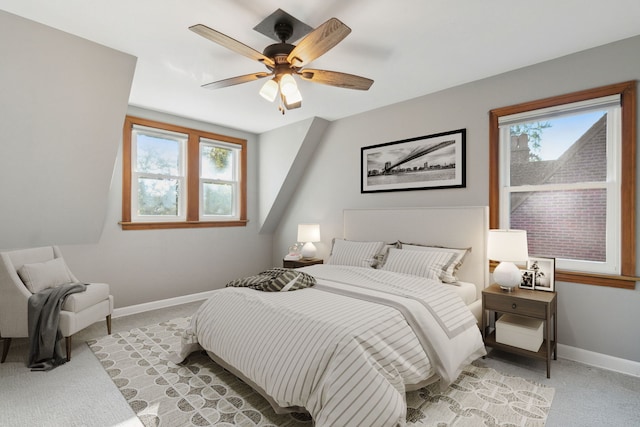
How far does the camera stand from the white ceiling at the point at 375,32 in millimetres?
2004

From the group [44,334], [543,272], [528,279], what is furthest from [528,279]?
[44,334]

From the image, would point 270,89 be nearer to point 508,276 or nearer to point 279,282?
point 279,282

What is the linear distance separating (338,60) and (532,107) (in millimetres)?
1795

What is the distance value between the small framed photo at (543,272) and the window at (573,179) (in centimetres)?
19

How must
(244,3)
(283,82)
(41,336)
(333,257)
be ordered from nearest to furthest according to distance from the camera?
1. (244,3)
2. (283,82)
3. (41,336)
4. (333,257)

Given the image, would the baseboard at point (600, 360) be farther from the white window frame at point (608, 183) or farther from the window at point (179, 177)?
the window at point (179, 177)

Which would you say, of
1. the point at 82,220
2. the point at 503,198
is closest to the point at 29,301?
the point at 82,220

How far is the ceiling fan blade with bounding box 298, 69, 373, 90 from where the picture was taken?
2.30 metres

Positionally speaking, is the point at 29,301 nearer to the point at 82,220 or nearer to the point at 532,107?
the point at 82,220

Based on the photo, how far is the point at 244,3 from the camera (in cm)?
196

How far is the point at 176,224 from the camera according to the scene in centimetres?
428

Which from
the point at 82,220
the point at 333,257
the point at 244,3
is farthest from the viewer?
the point at 333,257

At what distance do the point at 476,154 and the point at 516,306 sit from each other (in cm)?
152

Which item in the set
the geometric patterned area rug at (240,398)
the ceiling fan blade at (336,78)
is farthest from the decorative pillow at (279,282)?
the ceiling fan blade at (336,78)
